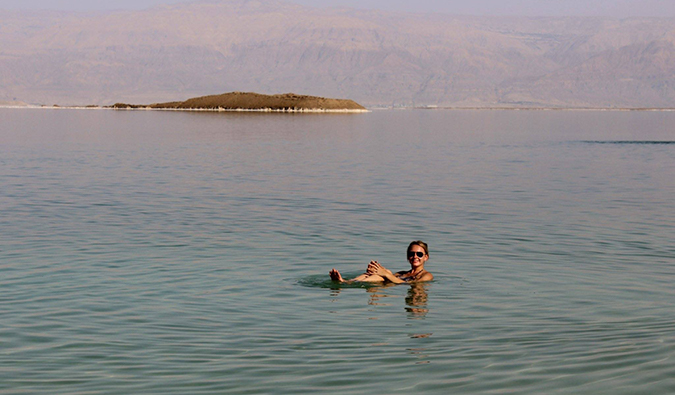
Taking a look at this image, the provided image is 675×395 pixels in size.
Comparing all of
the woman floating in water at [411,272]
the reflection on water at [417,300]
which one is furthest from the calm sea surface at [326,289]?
the woman floating in water at [411,272]

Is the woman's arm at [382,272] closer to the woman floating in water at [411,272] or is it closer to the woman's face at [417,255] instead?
the woman floating in water at [411,272]

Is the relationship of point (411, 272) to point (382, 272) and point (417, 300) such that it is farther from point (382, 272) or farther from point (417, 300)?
point (417, 300)

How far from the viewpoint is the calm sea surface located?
1186 cm

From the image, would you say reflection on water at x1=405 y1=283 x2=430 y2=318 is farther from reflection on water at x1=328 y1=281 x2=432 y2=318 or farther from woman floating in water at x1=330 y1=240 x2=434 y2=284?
woman floating in water at x1=330 y1=240 x2=434 y2=284

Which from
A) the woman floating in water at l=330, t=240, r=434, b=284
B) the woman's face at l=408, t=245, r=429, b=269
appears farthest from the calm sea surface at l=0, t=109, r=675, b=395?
the woman's face at l=408, t=245, r=429, b=269

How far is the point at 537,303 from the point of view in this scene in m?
17.5

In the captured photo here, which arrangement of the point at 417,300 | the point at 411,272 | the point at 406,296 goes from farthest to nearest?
the point at 411,272 < the point at 406,296 < the point at 417,300

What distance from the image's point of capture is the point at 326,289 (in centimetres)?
1872

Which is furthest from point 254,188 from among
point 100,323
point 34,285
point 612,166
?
point 612,166

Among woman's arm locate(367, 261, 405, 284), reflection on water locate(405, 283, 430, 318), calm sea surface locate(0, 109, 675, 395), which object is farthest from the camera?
woman's arm locate(367, 261, 405, 284)

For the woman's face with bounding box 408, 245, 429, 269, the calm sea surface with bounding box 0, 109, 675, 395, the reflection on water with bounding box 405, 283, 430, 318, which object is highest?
the woman's face with bounding box 408, 245, 429, 269

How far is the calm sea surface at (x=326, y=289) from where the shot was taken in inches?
467

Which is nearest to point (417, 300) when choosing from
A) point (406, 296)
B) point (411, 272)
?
point (406, 296)

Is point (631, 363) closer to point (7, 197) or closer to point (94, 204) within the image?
point (94, 204)
